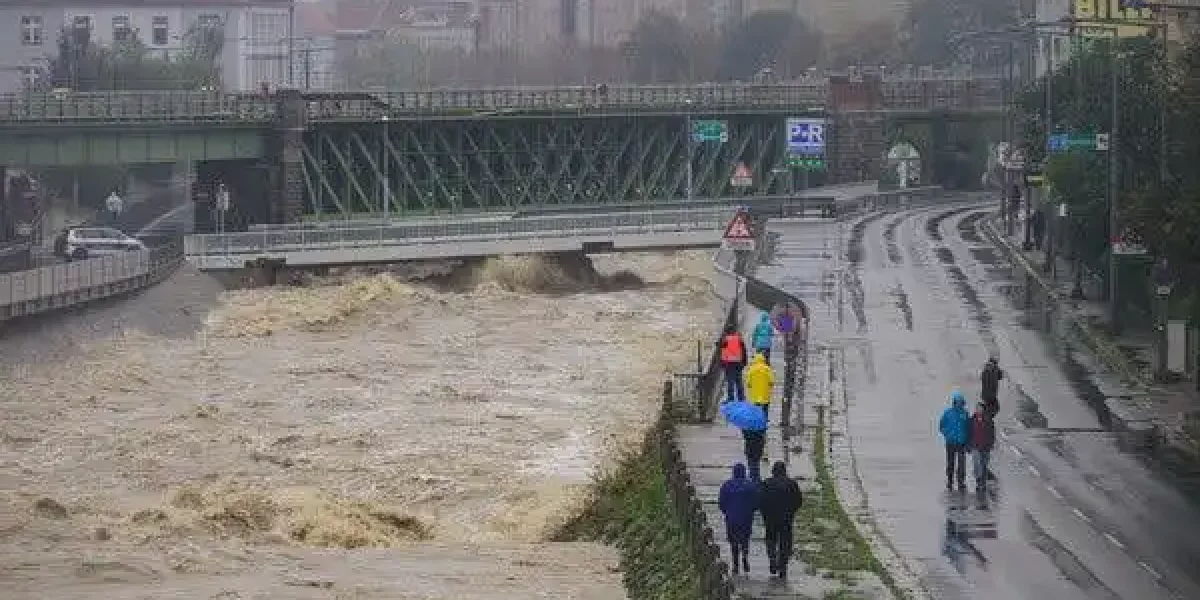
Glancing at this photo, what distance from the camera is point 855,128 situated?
424 ft

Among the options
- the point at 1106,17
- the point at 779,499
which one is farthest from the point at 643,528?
the point at 1106,17

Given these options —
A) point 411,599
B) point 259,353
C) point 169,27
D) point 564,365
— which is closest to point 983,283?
point 564,365

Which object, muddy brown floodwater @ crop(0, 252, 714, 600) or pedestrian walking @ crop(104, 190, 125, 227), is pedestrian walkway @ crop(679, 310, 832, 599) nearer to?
muddy brown floodwater @ crop(0, 252, 714, 600)

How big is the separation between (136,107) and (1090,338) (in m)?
54.3

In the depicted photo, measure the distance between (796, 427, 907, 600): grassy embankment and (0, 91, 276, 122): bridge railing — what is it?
197ft

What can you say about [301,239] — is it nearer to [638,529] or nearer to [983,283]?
[983,283]

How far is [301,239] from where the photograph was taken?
271ft

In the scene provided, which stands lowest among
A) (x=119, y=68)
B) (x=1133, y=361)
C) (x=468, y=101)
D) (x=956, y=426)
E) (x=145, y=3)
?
(x=1133, y=361)

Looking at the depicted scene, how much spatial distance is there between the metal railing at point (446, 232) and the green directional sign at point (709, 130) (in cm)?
2249

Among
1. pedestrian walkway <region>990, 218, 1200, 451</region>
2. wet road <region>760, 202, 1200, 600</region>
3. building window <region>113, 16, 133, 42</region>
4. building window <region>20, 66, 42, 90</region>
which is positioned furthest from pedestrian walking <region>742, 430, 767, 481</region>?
building window <region>113, 16, 133, 42</region>

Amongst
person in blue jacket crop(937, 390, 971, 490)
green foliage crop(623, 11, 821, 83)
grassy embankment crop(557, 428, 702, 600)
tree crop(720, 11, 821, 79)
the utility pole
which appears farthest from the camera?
green foliage crop(623, 11, 821, 83)

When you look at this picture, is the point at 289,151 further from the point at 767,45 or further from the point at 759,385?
the point at 767,45

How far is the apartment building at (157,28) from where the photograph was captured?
148 metres

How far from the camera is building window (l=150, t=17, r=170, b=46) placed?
523 feet
